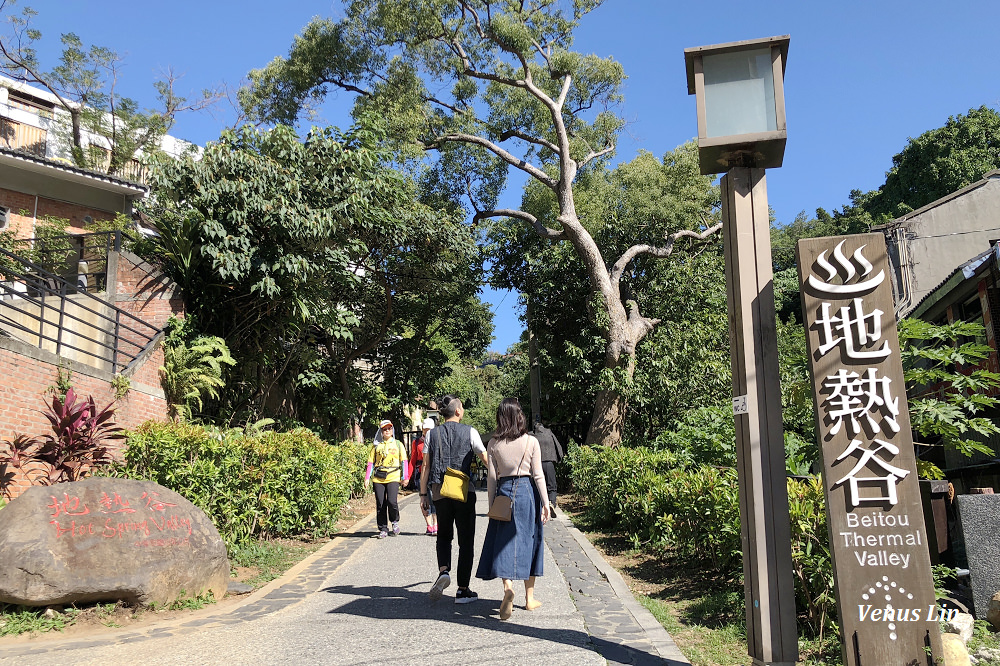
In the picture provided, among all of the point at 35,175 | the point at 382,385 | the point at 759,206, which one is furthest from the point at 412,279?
the point at 759,206

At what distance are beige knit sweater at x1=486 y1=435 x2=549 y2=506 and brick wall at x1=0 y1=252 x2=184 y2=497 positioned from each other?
219 inches

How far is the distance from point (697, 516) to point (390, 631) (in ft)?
10.5

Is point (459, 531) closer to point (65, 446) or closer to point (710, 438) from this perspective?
point (710, 438)

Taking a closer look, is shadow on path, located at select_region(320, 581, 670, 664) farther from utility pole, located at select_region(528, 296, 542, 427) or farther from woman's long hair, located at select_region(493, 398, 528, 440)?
utility pole, located at select_region(528, 296, 542, 427)

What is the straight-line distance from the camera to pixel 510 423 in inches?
230

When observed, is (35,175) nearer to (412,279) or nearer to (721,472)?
(412,279)

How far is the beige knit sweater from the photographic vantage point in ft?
18.8

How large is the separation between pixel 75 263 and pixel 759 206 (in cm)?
1701

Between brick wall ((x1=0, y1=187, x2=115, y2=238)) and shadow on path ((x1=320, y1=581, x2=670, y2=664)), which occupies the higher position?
brick wall ((x1=0, y1=187, x2=115, y2=238))

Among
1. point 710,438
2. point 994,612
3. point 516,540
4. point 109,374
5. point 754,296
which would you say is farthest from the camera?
point 109,374

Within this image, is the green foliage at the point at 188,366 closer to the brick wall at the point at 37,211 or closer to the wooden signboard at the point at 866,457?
the brick wall at the point at 37,211

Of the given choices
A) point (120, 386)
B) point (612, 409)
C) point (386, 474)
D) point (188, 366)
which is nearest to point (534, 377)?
point (612, 409)

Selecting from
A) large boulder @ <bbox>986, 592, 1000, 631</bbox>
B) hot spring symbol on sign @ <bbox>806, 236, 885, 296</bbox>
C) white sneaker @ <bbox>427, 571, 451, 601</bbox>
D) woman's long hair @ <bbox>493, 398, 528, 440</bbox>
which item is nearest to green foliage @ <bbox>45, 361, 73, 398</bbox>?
white sneaker @ <bbox>427, 571, 451, 601</bbox>

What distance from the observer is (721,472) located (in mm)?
6816
